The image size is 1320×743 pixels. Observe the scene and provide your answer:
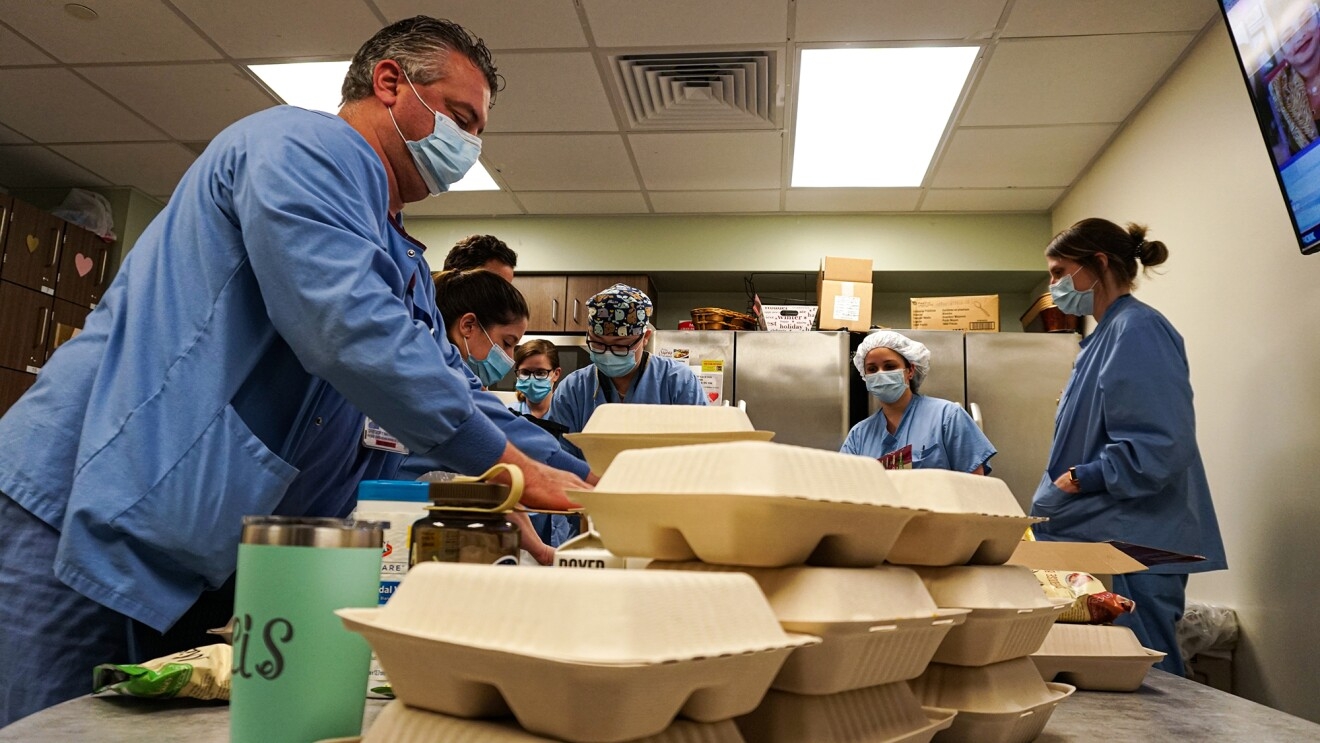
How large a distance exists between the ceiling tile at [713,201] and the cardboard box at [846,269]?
0.50 m

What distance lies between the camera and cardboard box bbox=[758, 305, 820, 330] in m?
4.88

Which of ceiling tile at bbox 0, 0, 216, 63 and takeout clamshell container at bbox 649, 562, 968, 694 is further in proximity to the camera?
ceiling tile at bbox 0, 0, 216, 63

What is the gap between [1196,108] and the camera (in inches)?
129

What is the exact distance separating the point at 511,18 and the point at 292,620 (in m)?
3.08

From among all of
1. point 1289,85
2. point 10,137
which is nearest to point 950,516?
point 1289,85

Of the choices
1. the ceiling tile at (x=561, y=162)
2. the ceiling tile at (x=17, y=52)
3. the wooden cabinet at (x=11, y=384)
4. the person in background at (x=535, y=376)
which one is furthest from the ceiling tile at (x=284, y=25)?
the wooden cabinet at (x=11, y=384)

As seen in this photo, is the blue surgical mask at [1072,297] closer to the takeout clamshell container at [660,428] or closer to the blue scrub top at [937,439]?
the blue scrub top at [937,439]

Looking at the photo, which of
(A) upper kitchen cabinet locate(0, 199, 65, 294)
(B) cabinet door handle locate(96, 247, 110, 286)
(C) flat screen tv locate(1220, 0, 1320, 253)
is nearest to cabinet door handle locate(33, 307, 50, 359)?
(A) upper kitchen cabinet locate(0, 199, 65, 294)

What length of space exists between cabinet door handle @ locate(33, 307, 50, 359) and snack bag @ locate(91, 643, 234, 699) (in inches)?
184

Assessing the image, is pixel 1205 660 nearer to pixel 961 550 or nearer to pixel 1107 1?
pixel 1107 1

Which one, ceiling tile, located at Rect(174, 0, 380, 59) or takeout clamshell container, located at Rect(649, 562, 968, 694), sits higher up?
ceiling tile, located at Rect(174, 0, 380, 59)

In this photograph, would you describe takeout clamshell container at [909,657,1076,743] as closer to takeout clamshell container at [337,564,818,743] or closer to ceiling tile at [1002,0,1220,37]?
takeout clamshell container at [337,564,818,743]

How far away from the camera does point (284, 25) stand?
335 centimetres

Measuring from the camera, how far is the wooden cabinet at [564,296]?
5254 millimetres
